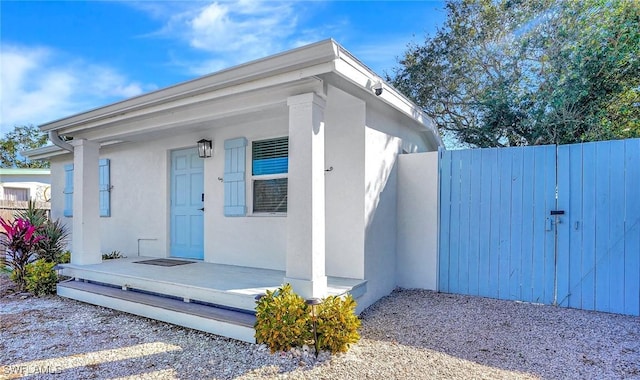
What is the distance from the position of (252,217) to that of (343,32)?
4.01m

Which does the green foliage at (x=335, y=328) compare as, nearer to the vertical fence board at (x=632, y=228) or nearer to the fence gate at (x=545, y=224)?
the fence gate at (x=545, y=224)

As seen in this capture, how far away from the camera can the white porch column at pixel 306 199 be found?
3109mm

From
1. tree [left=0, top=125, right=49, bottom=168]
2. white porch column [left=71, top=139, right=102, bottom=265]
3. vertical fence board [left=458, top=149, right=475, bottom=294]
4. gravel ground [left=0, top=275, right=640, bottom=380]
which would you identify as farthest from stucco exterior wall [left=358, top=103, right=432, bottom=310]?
tree [left=0, top=125, right=49, bottom=168]

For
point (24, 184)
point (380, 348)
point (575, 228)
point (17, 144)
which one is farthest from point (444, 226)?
point (17, 144)

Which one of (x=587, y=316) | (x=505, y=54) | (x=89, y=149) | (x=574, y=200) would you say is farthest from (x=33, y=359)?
(x=505, y=54)

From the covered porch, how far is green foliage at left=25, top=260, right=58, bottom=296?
0.20 metres

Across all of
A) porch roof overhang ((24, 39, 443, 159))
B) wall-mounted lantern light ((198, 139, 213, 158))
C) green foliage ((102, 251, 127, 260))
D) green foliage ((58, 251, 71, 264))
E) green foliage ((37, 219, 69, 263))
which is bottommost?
green foliage ((102, 251, 127, 260))

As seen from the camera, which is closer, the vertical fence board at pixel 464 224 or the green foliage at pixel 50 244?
the vertical fence board at pixel 464 224

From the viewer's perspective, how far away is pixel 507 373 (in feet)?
8.36

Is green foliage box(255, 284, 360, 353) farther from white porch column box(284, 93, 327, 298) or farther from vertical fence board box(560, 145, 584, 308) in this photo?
vertical fence board box(560, 145, 584, 308)

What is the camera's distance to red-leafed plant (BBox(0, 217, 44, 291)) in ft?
16.6

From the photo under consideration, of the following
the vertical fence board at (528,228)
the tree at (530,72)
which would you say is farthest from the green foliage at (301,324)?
the tree at (530,72)

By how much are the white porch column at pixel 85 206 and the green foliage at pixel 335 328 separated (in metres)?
4.14

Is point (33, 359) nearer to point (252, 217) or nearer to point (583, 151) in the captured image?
point (252, 217)
